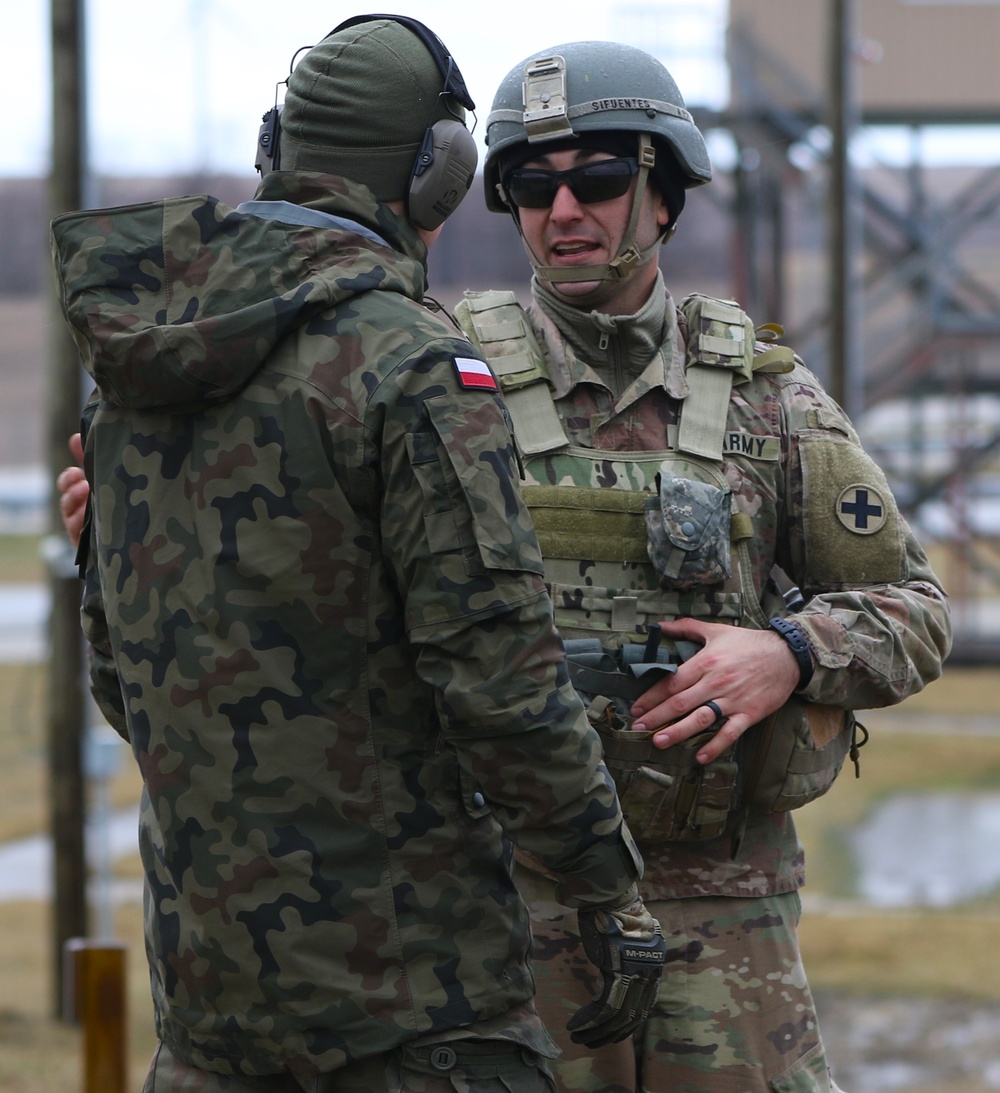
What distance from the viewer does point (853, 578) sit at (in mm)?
2572

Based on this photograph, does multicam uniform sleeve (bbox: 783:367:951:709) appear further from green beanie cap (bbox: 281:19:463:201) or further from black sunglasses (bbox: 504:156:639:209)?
green beanie cap (bbox: 281:19:463:201)

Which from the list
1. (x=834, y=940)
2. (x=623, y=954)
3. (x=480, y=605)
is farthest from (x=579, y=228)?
(x=834, y=940)

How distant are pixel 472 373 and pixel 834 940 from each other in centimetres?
538

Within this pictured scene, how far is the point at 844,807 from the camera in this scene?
9.31 meters

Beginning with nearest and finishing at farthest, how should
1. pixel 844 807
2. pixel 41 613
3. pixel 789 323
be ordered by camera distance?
pixel 844 807 → pixel 789 323 → pixel 41 613

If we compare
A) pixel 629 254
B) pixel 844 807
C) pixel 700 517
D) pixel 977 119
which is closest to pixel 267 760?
pixel 700 517

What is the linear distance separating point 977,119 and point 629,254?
12501mm

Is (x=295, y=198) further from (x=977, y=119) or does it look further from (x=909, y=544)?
(x=977, y=119)

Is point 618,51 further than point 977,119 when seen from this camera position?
No

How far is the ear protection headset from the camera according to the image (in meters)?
2.00

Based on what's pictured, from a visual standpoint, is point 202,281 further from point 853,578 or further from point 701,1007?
point 701,1007

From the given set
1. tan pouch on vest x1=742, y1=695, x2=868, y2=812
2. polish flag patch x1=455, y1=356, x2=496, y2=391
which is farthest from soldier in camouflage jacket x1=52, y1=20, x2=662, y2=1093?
tan pouch on vest x1=742, y1=695, x2=868, y2=812

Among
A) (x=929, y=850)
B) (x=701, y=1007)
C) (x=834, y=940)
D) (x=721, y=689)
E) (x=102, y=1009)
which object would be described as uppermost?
(x=721, y=689)

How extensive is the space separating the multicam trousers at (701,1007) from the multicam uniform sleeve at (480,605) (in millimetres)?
707
